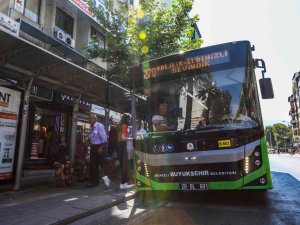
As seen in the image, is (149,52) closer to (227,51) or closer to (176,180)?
(227,51)

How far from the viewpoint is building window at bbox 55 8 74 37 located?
59.3 ft

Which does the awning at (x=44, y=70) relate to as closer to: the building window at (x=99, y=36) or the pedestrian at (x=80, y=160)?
the pedestrian at (x=80, y=160)

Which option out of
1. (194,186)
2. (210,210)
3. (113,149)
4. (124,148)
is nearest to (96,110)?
(113,149)

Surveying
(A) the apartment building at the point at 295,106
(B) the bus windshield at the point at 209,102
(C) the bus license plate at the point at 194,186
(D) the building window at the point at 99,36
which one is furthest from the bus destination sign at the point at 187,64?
(A) the apartment building at the point at 295,106

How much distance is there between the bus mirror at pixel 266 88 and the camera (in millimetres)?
6544

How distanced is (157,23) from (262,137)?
949 centimetres

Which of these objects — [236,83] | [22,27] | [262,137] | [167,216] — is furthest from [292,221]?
[22,27]

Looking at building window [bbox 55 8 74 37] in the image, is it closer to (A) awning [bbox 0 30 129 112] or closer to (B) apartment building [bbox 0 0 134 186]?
(B) apartment building [bbox 0 0 134 186]

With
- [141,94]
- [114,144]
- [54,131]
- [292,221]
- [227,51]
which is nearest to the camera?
[292,221]

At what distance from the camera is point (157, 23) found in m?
14.2

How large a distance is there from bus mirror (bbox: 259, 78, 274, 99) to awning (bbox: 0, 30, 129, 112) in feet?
10.9

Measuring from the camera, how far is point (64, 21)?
18672 mm

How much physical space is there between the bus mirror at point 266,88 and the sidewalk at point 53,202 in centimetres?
374

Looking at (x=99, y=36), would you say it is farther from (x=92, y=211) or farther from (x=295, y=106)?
(x=295, y=106)
